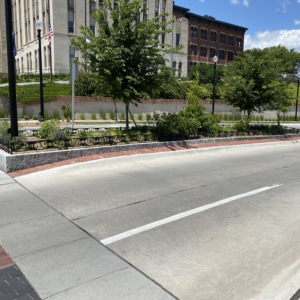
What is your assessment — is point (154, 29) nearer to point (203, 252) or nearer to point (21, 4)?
point (203, 252)

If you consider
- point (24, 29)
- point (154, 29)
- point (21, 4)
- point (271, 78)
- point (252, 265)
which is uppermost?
point (21, 4)

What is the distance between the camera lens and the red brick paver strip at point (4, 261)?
11.9 ft

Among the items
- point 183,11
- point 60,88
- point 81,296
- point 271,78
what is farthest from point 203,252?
point 183,11

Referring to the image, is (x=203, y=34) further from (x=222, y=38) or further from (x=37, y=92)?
(x=37, y=92)

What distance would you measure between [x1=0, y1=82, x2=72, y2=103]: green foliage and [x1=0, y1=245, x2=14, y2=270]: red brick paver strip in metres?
21.3

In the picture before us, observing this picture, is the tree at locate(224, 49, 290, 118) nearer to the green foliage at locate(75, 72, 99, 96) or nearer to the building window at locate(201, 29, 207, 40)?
the green foliage at locate(75, 72, 99, 96)

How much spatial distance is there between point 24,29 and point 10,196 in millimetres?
54044

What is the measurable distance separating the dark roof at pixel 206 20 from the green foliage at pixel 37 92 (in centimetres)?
4425

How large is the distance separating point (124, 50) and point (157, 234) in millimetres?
8344

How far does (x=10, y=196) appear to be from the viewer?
6160 mm

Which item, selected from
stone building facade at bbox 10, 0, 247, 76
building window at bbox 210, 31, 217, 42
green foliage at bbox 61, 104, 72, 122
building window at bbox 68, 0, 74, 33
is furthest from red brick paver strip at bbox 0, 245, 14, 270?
building window at bbox 210, 31, 217, 42

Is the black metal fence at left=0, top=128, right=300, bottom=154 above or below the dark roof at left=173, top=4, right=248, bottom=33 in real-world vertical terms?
below

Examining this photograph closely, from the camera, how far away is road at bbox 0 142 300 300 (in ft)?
10.9

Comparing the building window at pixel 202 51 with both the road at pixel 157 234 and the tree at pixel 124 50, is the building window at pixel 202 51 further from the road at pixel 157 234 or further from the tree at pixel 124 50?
the road at pixel 157 234
